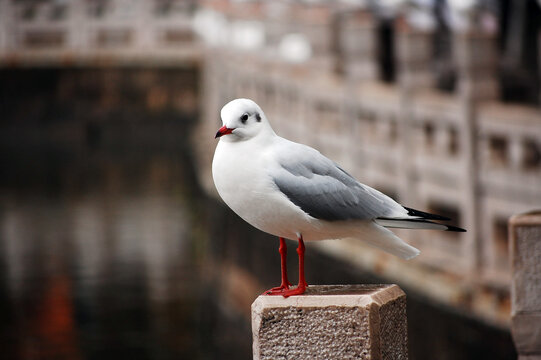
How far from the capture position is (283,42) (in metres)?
→ 16.2

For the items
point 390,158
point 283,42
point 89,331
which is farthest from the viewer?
point 283,42

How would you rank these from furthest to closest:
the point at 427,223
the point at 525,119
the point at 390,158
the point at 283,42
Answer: the point at 283,42 → the point at 390,158 → the point at 525,119 → the point at 427,223

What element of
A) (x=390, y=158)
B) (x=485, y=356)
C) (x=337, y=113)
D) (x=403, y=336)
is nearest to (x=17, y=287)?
(x=337, y=113)

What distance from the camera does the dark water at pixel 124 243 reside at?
11539 millimetres

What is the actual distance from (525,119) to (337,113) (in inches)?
219

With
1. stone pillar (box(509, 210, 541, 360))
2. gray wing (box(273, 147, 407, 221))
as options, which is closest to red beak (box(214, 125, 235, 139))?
gray wing (box(273, 147, 407, 221))

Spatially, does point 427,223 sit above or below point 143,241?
above

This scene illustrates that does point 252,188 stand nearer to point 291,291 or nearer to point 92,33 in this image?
point 291,291

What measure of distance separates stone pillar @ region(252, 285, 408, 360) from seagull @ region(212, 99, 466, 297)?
7 centimetres

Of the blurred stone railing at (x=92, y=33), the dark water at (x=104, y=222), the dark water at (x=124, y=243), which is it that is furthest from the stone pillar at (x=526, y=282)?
the blurred stone railing at (x=92, y=33)

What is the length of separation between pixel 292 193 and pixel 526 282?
62.4 inches

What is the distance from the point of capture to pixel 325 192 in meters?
3.66

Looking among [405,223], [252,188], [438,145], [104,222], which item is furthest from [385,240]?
[104,222]

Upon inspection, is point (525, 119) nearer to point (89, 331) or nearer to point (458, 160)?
point (458, 160)
